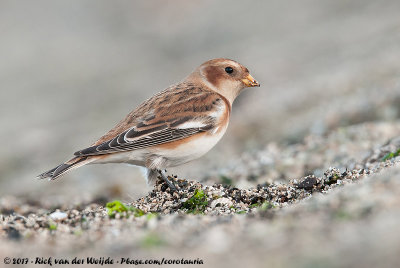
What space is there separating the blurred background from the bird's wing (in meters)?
1.46

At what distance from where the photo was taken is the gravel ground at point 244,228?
321 cm

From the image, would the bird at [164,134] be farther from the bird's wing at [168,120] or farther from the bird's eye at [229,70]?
the bird's eye at [229,70]

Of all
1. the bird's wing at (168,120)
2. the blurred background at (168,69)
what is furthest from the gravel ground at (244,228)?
the blurred background at (168,69)

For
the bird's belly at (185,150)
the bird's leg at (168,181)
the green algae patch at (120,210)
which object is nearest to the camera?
the green algae patch at (120,210)

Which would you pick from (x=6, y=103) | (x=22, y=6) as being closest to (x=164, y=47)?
(x=6, y=103)

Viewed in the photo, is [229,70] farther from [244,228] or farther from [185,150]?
[244,228]

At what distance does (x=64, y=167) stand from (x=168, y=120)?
1338mm

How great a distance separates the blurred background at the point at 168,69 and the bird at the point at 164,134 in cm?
133

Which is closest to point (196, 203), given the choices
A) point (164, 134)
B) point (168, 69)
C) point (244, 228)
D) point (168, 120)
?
point (164, 134)

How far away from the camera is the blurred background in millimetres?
10922

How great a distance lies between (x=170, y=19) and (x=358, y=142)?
2605 cm

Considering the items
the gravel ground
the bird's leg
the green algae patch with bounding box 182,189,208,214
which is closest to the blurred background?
the bird's leg

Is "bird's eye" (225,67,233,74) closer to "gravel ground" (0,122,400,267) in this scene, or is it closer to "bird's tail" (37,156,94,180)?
"gravel ground" (0,122,400,267)

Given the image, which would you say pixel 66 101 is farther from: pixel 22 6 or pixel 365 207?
pixel 365 207
